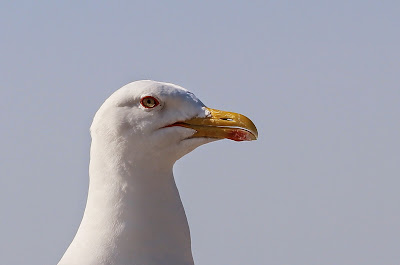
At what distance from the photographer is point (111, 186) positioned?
16.7 metres

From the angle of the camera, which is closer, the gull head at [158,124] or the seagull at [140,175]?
the seagull at [140,175]

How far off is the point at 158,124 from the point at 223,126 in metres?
0.79

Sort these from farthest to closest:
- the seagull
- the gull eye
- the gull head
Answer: the gull eye < the gull head < the seagull

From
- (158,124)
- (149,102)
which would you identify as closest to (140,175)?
(158,124)

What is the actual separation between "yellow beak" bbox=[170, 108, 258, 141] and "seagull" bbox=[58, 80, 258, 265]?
12 mm

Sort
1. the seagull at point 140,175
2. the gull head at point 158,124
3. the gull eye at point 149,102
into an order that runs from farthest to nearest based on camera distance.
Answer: the gull eye at point 149,102 < the gull head at point 158,124 < the seagull at point 140,175

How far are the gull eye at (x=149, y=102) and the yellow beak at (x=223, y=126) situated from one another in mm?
375

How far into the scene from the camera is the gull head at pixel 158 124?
16.8 meters

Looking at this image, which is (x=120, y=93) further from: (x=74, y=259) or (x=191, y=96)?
(x=74, y=259)

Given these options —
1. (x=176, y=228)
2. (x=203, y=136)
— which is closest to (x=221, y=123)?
(x=203, y=136)

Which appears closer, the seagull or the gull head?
the seagull

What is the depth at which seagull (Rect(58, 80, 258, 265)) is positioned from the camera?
54.4ft

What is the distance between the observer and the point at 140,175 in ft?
54.9

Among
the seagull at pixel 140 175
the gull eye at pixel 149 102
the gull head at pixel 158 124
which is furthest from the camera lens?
the gull eye at pixel 149 102
